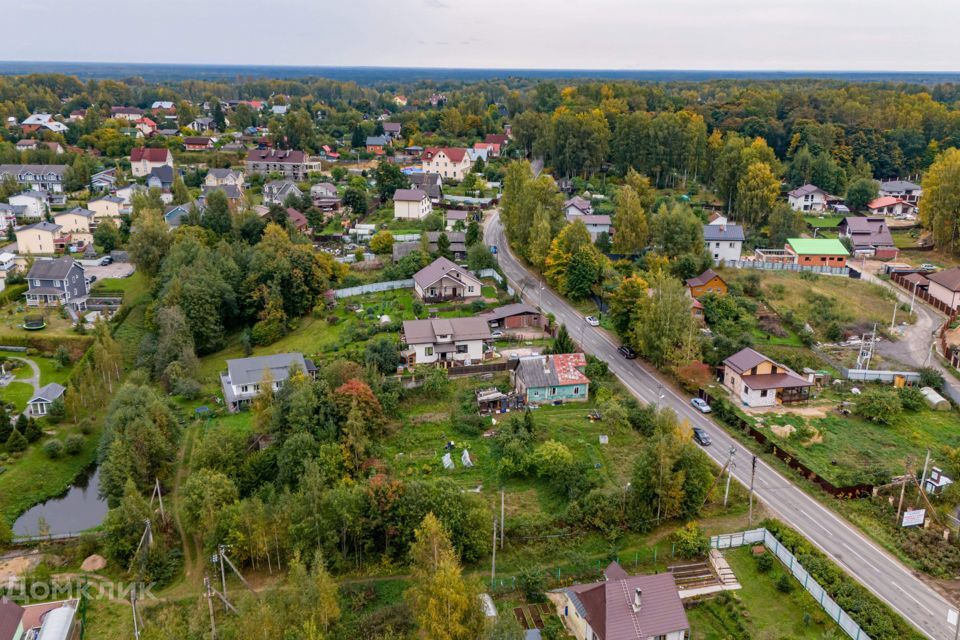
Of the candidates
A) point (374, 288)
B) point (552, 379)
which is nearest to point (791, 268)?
point (552, 379)

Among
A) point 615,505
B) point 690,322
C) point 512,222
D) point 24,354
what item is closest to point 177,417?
point 24,354

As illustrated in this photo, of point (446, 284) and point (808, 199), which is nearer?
point (446, 284)

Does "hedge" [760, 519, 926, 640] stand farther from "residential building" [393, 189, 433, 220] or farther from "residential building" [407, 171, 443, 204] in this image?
"residential building" [407, 171, 443, 204]

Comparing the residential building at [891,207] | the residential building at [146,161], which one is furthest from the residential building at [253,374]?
the residential building at [146,161]

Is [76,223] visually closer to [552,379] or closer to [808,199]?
[552,379]

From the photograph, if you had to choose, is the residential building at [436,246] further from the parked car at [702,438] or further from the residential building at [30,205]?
the residential building at [30,205]

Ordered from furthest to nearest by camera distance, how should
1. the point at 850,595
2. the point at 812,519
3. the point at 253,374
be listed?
the point at 253,374 → the point at 812,519 → the point at 850,595

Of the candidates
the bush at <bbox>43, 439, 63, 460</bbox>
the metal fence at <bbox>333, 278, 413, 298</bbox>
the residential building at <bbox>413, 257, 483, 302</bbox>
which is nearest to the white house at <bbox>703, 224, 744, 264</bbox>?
the residential building at <bbox>413, 257, 483, 302</bbox>
